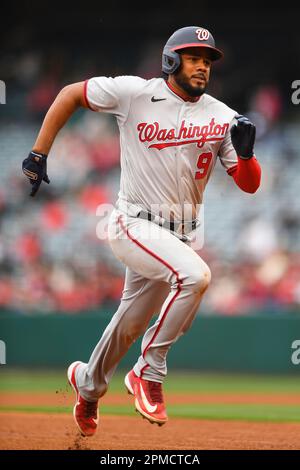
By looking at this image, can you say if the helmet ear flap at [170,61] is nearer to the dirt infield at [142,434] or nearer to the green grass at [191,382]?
the dirt infield at [142,434]

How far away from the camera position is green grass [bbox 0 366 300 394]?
9.73 m

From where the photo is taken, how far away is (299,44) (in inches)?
558

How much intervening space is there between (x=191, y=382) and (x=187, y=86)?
6201mm

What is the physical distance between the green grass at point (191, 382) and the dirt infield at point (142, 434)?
2.69 meters

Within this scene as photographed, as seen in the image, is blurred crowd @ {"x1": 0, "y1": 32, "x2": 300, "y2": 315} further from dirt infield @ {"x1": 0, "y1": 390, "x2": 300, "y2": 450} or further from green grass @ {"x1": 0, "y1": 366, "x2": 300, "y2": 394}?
dirt infield @ {"x1": 0, "y1": 390, "x2": 300, "y2": 450}

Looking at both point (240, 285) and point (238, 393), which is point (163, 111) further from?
point (240, 285)

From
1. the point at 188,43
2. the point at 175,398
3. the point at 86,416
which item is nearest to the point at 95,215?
the point at 175,398

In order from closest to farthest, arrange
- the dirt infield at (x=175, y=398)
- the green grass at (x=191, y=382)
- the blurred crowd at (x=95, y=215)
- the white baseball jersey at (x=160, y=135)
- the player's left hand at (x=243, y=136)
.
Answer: the player's left hand at (x=243, y=136), the white baseball jersey at (x=160, y=135), the dirt infield at (x=175, y=398), the green grass at (x=191, y=382), the blurred crowd at (x=95, y=215)

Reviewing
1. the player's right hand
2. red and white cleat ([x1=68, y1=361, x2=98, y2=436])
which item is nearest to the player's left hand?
the player's right hand

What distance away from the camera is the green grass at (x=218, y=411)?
7504mm

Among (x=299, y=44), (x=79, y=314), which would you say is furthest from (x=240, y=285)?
(x=299, y=44)

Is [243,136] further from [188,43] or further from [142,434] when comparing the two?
[142,434]

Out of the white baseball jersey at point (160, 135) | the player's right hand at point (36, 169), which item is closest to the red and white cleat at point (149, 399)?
the white baseball jersey at point (160, 135)

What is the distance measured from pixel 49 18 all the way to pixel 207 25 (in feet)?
9.09
